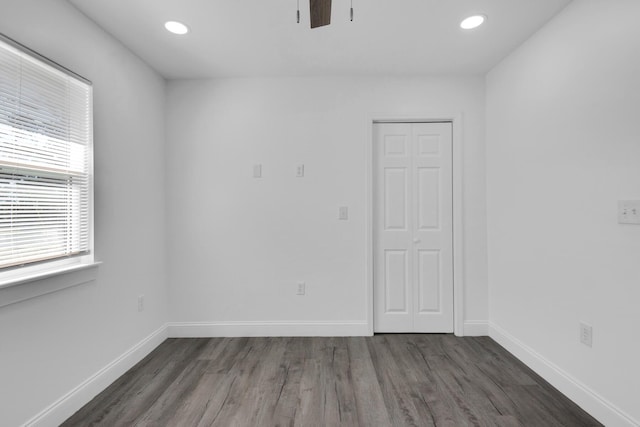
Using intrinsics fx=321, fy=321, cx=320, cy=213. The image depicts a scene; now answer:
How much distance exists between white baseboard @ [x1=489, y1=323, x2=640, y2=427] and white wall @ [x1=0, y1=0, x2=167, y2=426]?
310 cm

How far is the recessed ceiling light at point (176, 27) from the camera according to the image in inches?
87.3

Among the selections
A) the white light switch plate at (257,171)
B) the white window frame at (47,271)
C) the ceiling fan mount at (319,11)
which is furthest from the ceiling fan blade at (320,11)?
the white light switch plate at (257,171)

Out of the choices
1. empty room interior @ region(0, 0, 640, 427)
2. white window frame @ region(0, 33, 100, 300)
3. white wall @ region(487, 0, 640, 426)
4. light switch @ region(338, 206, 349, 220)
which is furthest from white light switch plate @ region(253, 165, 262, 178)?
white wall @ region(487, 0, 640, 426)

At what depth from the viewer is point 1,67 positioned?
1.54 m

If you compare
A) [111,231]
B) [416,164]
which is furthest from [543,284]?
[111,231]

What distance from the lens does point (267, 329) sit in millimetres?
3105

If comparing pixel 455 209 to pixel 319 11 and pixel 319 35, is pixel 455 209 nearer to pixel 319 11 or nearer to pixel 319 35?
pixel 319 35

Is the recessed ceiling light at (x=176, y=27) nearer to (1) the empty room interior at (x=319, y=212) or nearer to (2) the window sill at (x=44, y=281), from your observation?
(1) the empty room interior at (x=319, y=212)

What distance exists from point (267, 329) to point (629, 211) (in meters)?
2.80

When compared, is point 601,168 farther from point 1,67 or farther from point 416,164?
point 1,67

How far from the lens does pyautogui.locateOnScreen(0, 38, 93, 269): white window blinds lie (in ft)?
5.19

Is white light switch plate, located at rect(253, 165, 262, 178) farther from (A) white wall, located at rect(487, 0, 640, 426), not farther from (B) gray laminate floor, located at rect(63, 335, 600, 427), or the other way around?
(A) white wall, located at rect(487, 0, 640, 426)

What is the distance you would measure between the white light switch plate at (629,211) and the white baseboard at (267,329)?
209 cm

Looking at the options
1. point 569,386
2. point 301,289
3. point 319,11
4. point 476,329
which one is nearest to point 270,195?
point 301,289
